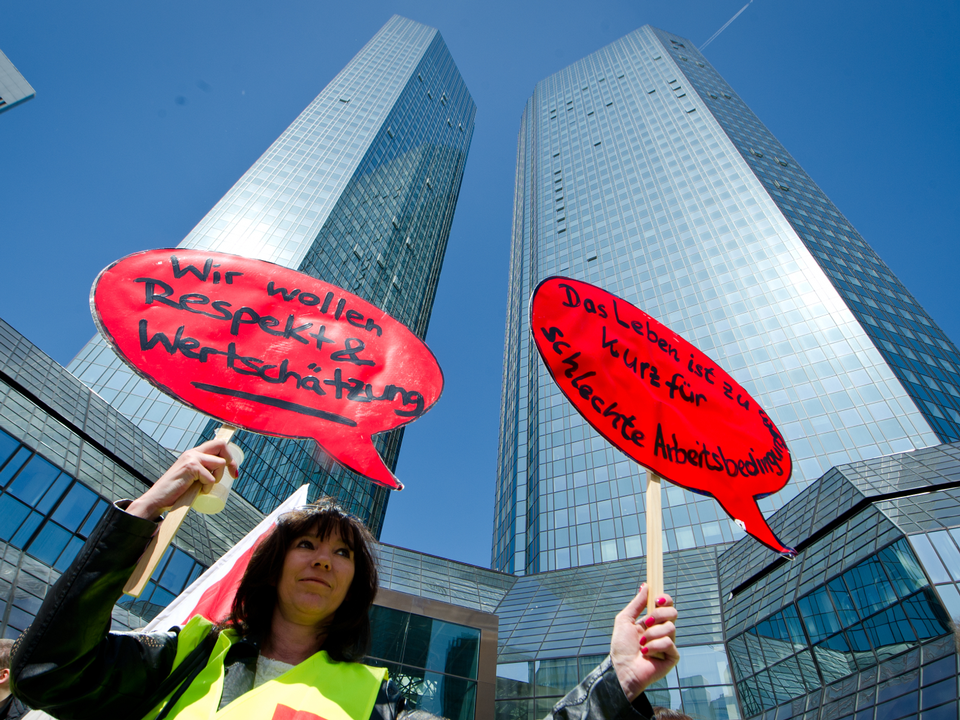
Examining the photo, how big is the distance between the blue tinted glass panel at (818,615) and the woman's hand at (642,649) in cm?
2020

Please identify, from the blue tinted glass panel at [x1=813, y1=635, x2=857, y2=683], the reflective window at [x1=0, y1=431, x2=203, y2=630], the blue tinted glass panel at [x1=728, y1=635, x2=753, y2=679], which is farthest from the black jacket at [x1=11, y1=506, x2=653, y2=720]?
the blue tinted glass panel at [x1=728, y1=635, x2=753, y2=679]

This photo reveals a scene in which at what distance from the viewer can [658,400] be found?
14.6ft

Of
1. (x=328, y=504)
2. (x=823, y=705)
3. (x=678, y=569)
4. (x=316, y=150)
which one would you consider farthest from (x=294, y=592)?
(x=316, y=150)

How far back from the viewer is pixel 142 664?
6.75 ft

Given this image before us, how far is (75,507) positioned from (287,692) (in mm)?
20597

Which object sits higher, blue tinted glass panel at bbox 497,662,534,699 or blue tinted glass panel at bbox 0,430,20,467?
blue tinted glass panel at bbox 0,430,20,467

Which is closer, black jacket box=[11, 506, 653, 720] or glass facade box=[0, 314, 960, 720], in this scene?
black jacket box=[11, 506, 653, 720]

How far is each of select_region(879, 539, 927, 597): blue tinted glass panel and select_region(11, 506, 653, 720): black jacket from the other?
18.9m

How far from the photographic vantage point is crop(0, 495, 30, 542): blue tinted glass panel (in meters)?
15.8

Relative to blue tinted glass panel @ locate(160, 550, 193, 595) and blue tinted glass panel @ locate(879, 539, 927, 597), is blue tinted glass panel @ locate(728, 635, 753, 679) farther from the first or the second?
blue tinted glass panel @ locate(160, 550, 193, 595)

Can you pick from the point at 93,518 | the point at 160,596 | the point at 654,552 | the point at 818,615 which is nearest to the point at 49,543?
the point at 93,518

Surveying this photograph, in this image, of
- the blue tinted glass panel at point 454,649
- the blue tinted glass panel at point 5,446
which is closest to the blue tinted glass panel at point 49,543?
the blue tinted glass panel at point 5,446

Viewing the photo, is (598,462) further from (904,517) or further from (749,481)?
(749,481)

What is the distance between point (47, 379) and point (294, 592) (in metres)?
22.2
